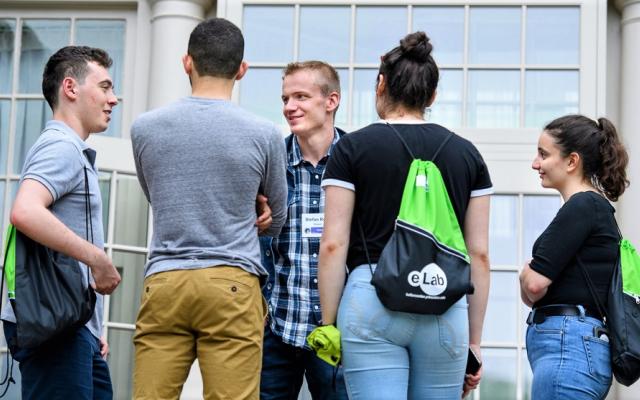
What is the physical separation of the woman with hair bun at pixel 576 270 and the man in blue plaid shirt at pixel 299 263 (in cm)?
63

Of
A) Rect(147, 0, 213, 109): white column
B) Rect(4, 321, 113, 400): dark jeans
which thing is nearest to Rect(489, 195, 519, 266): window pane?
Rect(147, 0, 213, 109): white column

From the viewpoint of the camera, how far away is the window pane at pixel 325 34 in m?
5.99

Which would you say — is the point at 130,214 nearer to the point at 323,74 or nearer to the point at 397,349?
the point at 323,74

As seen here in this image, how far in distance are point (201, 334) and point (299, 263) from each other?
710 mm

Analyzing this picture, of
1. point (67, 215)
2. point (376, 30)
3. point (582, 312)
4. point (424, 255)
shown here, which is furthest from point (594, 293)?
point (376, 30)

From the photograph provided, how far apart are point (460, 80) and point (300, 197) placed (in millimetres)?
2421

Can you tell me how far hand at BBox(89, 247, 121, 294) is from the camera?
3.17 metres

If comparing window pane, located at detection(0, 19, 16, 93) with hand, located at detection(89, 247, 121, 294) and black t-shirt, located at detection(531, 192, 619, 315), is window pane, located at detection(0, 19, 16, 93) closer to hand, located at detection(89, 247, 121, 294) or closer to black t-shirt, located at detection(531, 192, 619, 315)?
hand, located at detection(89, 247, 121, 294)

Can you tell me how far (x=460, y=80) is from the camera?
5.94m

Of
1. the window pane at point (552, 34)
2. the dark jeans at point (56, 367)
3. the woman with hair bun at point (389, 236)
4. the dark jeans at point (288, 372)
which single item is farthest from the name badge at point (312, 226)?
the window pane at point (552, 34)

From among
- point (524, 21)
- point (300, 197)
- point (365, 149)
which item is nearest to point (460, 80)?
point (524, 21)

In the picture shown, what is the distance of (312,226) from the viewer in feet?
12.0

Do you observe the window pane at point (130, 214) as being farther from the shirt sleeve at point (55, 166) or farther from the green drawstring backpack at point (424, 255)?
the green drawstring backpack at point (424, 255)

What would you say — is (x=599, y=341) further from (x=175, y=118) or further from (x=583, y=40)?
(x=583, y=40)
